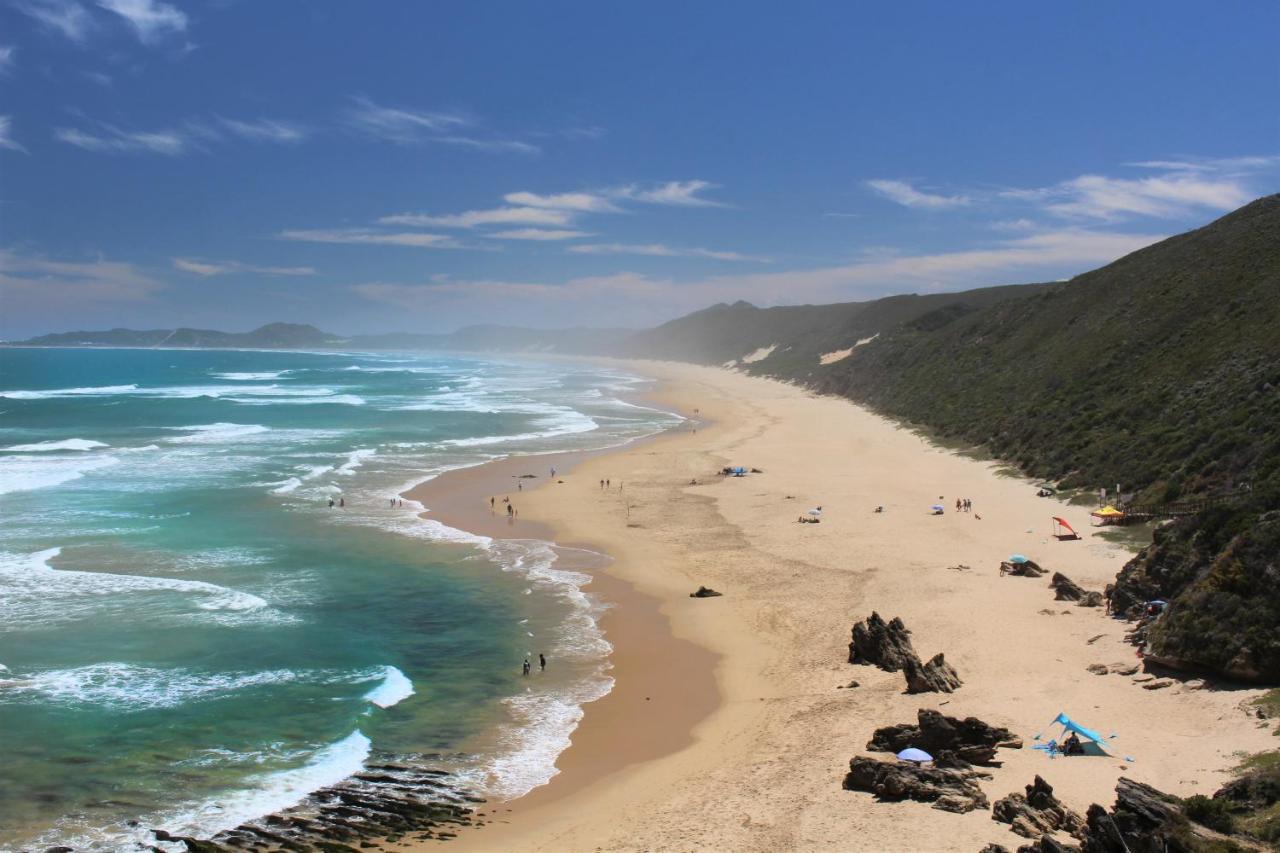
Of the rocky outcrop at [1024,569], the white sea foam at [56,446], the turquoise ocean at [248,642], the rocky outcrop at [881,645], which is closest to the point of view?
the turquoise ocean at [248,642]

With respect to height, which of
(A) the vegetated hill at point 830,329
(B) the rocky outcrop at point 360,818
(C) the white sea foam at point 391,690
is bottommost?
(B) the rocky outcrop at point 360,818

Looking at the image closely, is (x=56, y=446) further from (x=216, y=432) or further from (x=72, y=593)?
(x=72, y=593)

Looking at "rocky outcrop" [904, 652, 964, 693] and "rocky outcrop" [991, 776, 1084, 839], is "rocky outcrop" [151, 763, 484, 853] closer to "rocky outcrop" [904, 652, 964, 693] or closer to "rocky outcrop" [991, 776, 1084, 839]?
"rocky outcrop" [991, 776, 1084, 839]

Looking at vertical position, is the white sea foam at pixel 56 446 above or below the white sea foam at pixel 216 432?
below

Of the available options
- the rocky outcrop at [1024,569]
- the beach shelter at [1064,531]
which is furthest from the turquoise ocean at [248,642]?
the beach shelter at [1064,531]

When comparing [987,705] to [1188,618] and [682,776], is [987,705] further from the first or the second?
[682,776]

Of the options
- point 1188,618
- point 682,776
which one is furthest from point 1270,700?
point 682,776

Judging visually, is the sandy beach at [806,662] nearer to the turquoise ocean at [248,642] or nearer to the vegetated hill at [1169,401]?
the turquoise ocean at [248,642]
